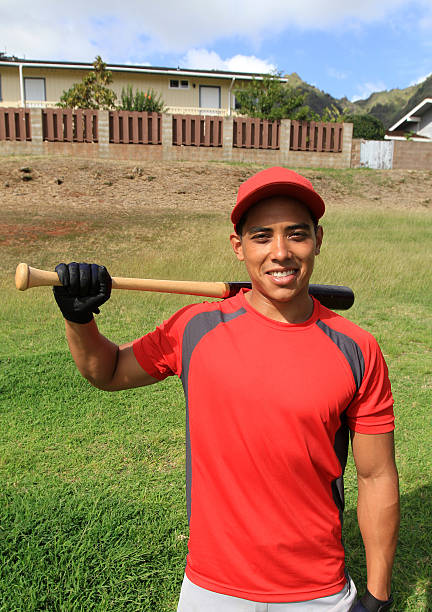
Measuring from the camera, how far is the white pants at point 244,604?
1.47 meters

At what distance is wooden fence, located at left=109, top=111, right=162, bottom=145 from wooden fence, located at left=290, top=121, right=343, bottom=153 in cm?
563

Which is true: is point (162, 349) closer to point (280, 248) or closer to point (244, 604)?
point (280, 248)

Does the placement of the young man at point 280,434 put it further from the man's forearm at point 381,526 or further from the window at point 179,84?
the window at point 179,84

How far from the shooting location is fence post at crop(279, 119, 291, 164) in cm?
2086

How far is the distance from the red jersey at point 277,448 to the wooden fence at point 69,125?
63.6ft

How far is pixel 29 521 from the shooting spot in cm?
297

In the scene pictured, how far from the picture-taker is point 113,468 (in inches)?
145

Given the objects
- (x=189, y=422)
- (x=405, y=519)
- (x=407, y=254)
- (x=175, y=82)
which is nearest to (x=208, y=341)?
(x=189, y=422)

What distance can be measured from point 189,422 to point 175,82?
34.0 m

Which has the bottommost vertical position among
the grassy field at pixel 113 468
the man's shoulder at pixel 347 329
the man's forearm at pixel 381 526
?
the grassy field at pixel 113 468

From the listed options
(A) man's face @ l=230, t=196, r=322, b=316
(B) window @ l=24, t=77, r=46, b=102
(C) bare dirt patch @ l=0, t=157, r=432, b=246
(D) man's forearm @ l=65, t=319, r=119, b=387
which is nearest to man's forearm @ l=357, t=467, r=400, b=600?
(A) man's face @ l=230, t=196, r=322, b=316

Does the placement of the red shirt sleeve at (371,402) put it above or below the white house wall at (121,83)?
below

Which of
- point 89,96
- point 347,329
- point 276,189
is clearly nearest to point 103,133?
point 89,96

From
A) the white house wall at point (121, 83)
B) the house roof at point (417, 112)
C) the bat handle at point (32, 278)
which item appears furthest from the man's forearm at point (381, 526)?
the house roof at point (417, 112)
